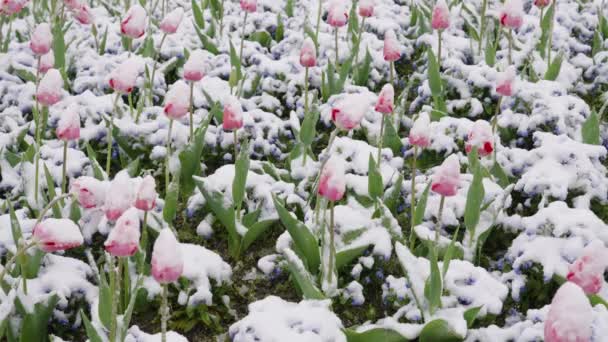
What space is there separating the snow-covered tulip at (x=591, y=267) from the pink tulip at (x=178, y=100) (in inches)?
50.0

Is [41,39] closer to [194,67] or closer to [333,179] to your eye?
[194,67]

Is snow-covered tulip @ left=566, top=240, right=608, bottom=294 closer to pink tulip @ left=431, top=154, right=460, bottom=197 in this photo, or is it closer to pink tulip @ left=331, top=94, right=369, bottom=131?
pink tulip @ left=431, top=154, right=460, bottom=197

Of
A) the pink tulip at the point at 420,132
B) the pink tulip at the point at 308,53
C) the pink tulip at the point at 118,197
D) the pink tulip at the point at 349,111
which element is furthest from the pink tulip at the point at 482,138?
the pink tulip at the point at 118,197

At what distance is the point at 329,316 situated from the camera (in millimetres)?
1866

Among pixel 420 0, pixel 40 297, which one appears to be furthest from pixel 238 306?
pixel 420 0

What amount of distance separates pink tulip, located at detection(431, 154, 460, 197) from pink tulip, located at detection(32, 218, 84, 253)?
2.96 feet

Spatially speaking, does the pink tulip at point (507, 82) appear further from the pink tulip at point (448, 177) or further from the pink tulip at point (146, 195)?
the pink tulip at point (146, 195)

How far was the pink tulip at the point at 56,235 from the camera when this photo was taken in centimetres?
162

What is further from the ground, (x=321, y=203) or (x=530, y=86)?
(x=530, y=86)

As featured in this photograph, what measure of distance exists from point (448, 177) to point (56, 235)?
38.2 inches

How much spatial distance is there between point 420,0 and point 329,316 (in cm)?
296

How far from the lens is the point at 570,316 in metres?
1.28

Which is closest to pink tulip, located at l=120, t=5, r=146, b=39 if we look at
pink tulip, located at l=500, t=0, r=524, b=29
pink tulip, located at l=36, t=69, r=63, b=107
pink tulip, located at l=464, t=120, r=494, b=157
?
pink tulip, located at l=36, t=69, r=63, b=107

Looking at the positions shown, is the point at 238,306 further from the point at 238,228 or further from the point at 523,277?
the point at 523,277
